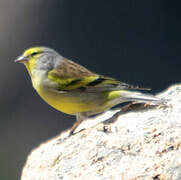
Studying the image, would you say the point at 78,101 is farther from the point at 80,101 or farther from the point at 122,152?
the point at 122,152

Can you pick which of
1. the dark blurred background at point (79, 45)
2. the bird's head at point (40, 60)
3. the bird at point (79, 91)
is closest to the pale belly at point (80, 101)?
the bird at point (79, 91)

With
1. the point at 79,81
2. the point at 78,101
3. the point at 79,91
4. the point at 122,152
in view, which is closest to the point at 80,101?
the point at 78,101

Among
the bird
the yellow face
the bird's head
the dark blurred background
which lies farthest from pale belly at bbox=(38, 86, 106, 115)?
the dark blurred background

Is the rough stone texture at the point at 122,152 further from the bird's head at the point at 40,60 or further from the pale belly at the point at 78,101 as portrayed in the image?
the bird's head at the point at 40,60

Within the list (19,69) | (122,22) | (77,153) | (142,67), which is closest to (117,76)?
(142,67)

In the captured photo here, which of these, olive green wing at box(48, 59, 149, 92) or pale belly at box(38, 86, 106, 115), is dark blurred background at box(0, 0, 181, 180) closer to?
olive green wing at box(48, 59, 149, 92)
